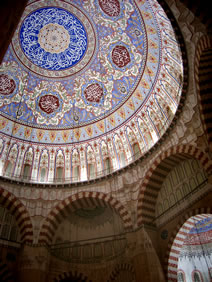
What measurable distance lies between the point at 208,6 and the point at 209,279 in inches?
713

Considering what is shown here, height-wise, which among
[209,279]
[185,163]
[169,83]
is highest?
[169,83]

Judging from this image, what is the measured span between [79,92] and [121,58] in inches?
138

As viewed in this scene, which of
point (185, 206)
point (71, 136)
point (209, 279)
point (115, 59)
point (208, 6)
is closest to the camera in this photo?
point (208, 6)

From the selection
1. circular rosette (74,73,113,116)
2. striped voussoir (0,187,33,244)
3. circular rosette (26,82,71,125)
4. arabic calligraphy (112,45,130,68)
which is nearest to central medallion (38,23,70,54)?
circular rosette (26,82,71,125)

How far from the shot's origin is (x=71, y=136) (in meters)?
15.4

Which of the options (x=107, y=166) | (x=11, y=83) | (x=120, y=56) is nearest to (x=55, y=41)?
(x=11, y=83)

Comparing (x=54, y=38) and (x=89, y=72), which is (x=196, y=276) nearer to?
(x=89, y=72)

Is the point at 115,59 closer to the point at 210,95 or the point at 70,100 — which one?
the point at 70,100

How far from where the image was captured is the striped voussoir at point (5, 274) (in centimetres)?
1124

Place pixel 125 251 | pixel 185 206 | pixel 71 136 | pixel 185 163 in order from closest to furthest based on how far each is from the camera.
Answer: pixel 185 206 < pixel 185 163 < pixel 125 251 < pixel 71 136

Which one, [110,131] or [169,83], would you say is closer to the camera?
[169,83]

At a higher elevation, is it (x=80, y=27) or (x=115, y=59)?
(x=80, y=27)

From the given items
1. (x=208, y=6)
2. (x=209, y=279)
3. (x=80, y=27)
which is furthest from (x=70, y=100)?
(x=209, y=279)

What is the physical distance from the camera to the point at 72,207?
13.5m
